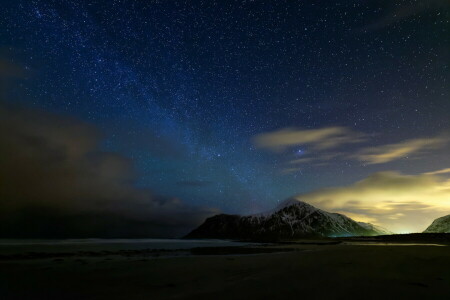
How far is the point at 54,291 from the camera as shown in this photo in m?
12.8

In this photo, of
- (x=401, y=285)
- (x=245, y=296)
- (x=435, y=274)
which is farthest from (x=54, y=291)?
(x=435, y=274)

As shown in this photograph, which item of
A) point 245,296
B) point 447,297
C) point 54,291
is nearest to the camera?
point 447,297

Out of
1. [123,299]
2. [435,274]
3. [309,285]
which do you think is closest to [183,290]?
[123,299]

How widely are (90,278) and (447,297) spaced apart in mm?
15963

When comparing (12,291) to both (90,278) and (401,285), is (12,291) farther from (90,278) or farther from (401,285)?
(401,285)

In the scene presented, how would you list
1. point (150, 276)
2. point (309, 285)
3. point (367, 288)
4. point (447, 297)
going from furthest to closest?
point (150, 276) → point (309, 285) → point (367, 288) → point (447, 297)

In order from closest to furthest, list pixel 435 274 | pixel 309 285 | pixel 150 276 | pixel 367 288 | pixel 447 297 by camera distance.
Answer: pixel 447 297
pixel 367 288
pixel 309 285
pixel 435 274
pixel 150 276

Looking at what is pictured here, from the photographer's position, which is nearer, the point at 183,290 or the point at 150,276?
the point at 183,290

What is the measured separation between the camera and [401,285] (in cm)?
1178

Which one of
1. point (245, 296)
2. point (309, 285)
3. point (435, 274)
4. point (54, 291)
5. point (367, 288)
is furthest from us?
point (435, 274)

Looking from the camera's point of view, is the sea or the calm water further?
the calm water

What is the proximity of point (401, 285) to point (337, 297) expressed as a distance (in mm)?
4012

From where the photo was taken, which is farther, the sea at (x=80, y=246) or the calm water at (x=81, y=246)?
the calm water at (x=81, y=246)

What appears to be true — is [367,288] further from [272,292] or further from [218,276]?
[218,276]
